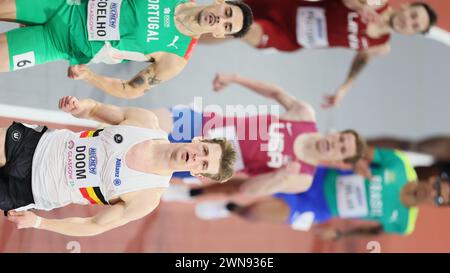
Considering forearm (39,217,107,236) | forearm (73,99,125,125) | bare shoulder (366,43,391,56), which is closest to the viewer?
forearm (39,217,107,236)

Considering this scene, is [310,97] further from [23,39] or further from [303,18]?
[23,39]

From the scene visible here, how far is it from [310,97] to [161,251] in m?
1.29

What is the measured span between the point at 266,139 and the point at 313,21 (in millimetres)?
718

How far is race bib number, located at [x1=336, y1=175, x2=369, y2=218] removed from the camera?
3742 millimetres

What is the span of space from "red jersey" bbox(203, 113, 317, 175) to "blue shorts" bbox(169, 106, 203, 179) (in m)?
0.06

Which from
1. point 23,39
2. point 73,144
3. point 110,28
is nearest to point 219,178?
point 73,144

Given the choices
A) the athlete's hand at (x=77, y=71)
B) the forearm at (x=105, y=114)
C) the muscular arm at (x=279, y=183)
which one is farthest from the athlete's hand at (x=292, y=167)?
the athlete's hand at (x=77, y=71)

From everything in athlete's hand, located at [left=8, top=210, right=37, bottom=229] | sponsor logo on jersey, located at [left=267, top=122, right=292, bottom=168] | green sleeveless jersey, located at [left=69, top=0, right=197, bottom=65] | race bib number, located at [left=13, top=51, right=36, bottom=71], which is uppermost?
green sleeveless jersey, located at [left=69, top=0, right=197, bottom=65]

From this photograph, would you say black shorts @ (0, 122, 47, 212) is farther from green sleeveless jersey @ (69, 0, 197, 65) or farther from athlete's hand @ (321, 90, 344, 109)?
athlete's hand @ (321, 90, 344, 109)

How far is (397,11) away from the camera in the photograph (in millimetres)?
3604

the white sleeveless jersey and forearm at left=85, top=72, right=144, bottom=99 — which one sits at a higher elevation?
forearm at left=85, top=72, right=144, bottom=99

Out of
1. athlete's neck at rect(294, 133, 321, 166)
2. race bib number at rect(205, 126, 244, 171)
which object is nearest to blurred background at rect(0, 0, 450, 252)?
athlete's neck at rect(294, 133, 321, 166)

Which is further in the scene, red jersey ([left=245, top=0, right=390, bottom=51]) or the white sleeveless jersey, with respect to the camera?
red jersey ([left=245, top=0, right=390, bottom=51])

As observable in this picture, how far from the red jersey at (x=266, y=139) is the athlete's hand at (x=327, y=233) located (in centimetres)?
42
